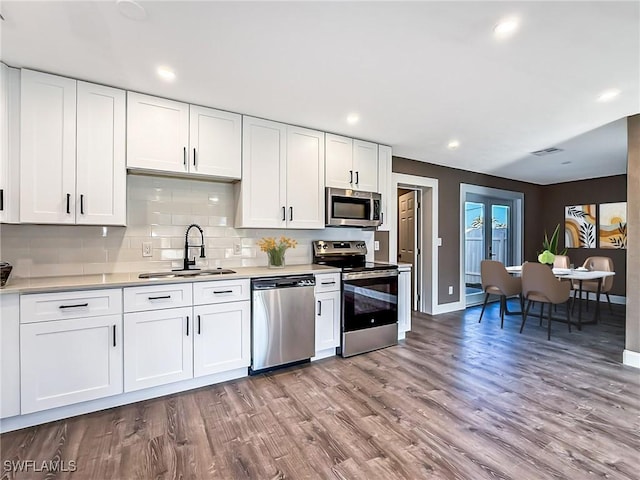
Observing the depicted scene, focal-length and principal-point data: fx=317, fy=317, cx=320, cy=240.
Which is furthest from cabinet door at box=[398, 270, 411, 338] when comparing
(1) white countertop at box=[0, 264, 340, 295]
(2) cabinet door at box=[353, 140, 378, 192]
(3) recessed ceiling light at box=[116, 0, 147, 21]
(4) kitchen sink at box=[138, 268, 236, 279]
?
(3) recessed ceiling light at box=[116, 0, 147, 21]

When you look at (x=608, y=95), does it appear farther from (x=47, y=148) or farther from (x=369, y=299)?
(x=47, y=148)

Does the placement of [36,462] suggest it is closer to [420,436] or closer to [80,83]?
[420,436]

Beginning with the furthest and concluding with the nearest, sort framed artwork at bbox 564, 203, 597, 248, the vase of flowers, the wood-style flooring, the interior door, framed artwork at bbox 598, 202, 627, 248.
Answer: framed artwork at bbox 564, 203, 597, 248 → framed artwork at bbox 598, 202, 627, 248 → the interior door → the vase of flowers → the wood-style flooring

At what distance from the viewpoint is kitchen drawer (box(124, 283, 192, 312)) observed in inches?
89.3

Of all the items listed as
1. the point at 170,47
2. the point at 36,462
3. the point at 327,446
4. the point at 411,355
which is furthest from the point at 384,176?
the point at 36,462

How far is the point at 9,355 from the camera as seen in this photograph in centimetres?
195

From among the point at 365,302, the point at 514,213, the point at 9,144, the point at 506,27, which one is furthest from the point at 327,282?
the point at 514,213

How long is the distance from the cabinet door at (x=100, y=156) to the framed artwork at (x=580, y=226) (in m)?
7.76

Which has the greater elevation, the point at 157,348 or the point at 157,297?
the point at 157,297

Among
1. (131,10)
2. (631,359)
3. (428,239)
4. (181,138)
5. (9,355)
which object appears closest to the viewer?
(131,10)

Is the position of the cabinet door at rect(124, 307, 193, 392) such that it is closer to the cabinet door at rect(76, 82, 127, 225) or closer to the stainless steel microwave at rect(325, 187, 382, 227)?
the cabinet door at rect(76, 82, 127, 225)

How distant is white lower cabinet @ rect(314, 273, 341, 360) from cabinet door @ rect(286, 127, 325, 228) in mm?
651

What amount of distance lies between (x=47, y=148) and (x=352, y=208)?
272 centimetres

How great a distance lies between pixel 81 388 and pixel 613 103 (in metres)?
4.70
